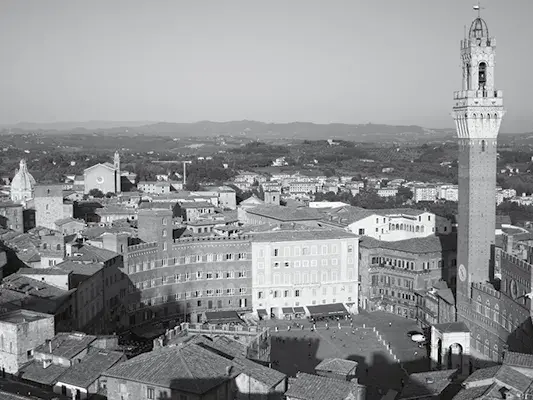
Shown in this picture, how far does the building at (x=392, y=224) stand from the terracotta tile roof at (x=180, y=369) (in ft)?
134

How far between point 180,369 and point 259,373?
10.0 ft

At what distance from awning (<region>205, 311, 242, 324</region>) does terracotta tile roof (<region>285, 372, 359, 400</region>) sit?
1062 inches

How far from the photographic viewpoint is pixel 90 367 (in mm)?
29766

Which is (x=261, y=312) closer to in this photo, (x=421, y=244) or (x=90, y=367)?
(x=421, y=244)

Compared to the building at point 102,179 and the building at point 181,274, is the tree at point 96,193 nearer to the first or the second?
the building at point 102,179

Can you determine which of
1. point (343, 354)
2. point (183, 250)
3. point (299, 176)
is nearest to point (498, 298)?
point (343, 354)

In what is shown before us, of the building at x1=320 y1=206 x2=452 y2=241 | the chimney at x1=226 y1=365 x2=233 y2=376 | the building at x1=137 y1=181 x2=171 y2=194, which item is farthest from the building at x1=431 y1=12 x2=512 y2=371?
the building at x1=137 y1=181 x2=171 y2=194

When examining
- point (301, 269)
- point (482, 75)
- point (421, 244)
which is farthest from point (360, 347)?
point (482, 75)

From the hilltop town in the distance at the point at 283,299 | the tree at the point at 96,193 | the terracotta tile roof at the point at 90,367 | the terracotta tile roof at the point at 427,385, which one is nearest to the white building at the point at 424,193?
the tree at the point at 96,193

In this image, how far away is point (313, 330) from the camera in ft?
180

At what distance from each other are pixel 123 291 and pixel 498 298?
2406cm

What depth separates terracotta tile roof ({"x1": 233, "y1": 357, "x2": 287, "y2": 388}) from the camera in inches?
1089

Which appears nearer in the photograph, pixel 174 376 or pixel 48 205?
pixel 174 376

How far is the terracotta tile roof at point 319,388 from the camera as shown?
26266 millimetres
